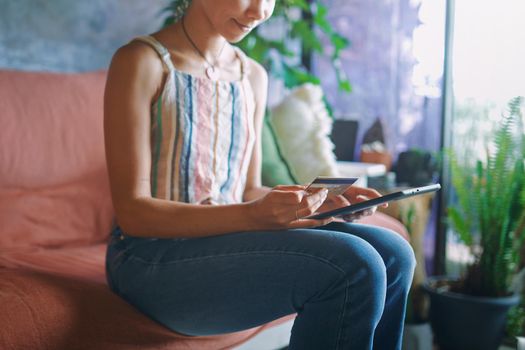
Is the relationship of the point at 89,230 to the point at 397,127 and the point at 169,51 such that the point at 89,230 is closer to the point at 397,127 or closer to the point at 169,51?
the point at 169,51

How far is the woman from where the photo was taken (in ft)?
3.02

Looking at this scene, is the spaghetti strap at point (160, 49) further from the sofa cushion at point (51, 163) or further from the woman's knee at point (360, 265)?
the sofa cushion at point (51, 163)

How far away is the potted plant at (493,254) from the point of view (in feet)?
6.42

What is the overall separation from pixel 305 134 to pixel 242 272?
3.83 ft

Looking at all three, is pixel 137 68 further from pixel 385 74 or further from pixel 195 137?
pixel 385 74

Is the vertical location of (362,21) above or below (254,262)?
above

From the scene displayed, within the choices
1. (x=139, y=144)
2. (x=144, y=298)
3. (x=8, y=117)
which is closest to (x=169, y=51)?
(x=139, y=144)

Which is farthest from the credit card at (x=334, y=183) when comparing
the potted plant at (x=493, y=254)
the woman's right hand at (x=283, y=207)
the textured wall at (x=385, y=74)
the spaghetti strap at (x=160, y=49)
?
the textured wall at (x=385, y=74)

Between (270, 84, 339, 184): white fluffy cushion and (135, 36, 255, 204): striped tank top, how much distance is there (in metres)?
0.76

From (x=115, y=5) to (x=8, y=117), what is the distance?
0.80 m

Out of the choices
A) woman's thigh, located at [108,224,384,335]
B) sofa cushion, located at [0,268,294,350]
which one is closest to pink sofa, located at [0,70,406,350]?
sofa cushion, located at [0,268,294,350]

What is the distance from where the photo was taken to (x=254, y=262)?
945 mm

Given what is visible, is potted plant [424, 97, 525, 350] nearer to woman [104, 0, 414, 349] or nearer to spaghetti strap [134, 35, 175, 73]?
woman [104, 0, 414, 349]

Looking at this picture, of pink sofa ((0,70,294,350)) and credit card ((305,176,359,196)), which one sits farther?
pink sofa ((0,70,294,350))
